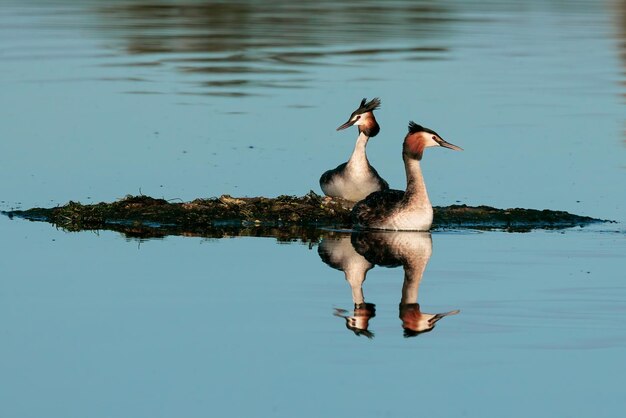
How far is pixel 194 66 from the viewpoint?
37.1 m

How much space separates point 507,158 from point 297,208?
Result: 18.1 feet

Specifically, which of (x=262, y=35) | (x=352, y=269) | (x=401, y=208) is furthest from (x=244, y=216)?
(x=262, y=35)

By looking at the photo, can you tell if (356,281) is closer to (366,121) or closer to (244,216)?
(244,216)

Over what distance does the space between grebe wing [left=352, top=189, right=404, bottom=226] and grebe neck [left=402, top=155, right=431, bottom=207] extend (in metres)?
0.16

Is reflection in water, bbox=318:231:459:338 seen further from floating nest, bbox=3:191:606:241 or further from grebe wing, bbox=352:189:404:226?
floating nest, bbox=3:191:606:241

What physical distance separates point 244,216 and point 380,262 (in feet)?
8.93

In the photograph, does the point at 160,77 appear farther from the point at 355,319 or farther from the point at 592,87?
the point at 355,319

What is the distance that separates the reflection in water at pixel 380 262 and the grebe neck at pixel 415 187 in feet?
1.26

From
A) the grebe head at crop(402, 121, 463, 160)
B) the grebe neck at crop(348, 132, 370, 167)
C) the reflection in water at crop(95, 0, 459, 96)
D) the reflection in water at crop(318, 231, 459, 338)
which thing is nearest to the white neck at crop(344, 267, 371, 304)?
the reflection in water at crop(318, 231, 459, 338)

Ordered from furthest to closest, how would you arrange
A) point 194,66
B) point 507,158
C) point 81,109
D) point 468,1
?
point 468,1 → point 194,66 → point 81,109 → point 507,158

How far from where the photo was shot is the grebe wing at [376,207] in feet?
58.4

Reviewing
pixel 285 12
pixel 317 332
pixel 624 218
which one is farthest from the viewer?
pixel 285 12

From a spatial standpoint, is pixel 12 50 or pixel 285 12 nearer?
pixel 12 50

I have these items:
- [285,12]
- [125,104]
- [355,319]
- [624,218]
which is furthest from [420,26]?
[355,319]
